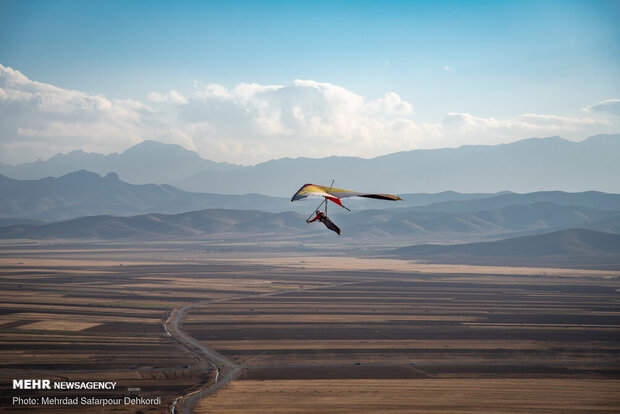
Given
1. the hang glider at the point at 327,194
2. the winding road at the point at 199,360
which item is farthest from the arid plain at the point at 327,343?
the hang glider at the point at 327,194

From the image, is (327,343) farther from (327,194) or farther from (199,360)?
(327,194)

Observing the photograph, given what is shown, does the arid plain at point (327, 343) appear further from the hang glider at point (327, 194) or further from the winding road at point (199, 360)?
the hang glider at point (327, 194)

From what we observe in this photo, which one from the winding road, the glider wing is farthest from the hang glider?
the winding road

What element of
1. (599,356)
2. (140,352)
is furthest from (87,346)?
(599,356)

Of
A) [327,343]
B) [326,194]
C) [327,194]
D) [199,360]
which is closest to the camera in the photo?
[326,194]

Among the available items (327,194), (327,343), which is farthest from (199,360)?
(327,194)

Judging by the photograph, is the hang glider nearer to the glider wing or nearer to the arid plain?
the glider wing

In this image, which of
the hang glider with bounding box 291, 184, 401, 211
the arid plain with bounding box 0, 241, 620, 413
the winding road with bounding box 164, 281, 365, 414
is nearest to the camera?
the hang glider with bounding box 291, 184, 401, 211

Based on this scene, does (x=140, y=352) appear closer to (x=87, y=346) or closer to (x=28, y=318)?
(x=87, y=346)
